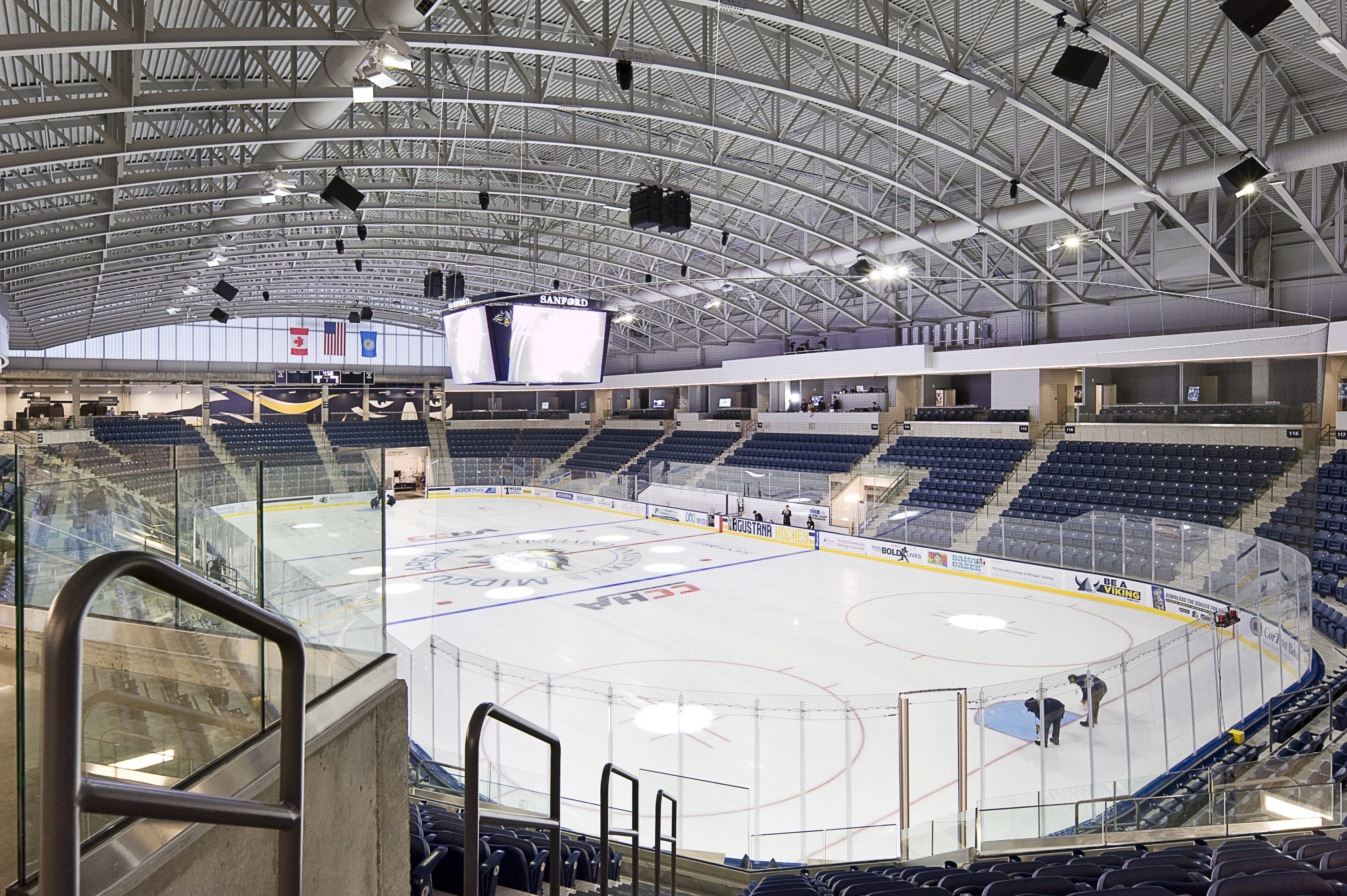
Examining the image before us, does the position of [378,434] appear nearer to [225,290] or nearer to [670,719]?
[225,290]

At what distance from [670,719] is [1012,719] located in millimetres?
4407

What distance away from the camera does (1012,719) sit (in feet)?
28.0

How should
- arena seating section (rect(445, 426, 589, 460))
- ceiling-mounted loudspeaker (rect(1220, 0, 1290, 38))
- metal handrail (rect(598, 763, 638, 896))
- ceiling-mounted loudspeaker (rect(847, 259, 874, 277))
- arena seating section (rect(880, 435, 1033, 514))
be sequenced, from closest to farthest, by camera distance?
metal handrail (rect(598, 763, 638, 896))
ceiling-mounted loudspeaker (rect(1220, 0, 1290, 38))
ceiling-mounted loudspeaker (rect(847, 259, 874, 277))
arena seating section (rect(880, 435, 1033, 514))
arena seating section (rect(445, 426, 589, 460))

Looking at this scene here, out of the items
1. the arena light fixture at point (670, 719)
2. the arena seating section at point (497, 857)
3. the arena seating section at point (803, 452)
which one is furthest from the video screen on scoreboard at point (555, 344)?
the arena seating section at point (497, 857)

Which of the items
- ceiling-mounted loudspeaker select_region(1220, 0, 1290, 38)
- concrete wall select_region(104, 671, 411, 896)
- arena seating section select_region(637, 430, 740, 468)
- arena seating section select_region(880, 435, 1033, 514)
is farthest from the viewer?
arena seating section select_region(637, 430, 740, 468)

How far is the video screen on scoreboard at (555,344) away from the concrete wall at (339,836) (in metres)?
27.8

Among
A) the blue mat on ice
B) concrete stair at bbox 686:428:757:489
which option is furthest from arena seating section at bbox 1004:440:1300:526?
concrete stair at bbox 686:428:757:489

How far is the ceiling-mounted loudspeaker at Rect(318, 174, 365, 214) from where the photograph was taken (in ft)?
55.7

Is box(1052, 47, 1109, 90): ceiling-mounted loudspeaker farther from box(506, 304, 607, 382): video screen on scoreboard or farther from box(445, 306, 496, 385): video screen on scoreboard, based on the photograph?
box(445, 306, 496, 385): video screen on scoreboard

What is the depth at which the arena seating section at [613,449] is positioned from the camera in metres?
42.7

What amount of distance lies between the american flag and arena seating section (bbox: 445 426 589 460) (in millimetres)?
8344

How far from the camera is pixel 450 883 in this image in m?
4.68

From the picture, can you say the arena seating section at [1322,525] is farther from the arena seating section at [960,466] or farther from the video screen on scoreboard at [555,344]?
the video screen on scoreboard at [555,344]

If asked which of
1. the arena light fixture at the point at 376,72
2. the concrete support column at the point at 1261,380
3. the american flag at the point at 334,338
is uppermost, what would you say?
the american flag at the point at 334,338
